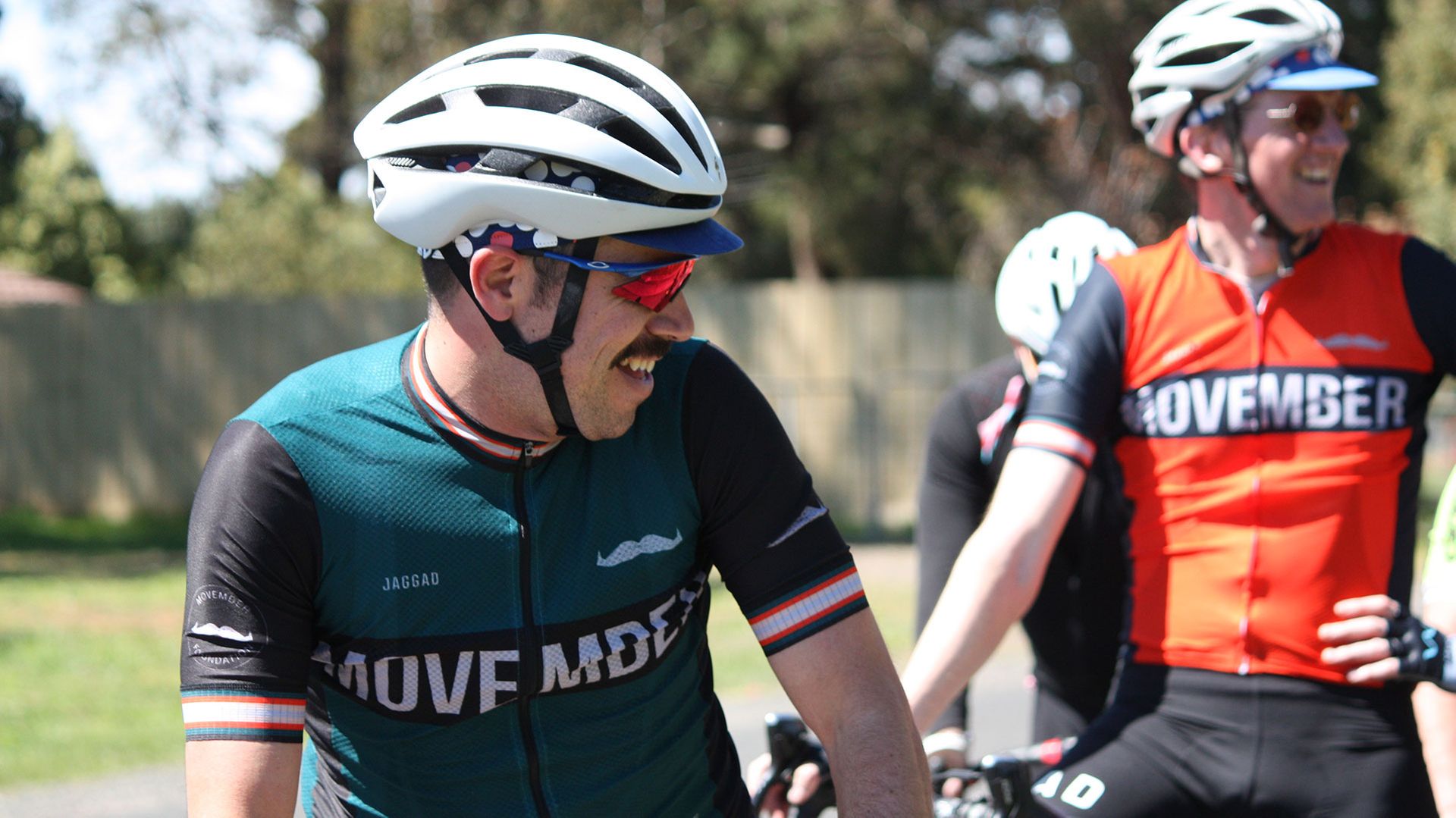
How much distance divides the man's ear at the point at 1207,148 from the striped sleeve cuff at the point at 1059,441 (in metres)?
0.67

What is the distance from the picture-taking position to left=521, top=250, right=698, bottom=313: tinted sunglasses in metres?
2.41

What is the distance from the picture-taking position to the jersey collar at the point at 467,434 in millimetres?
2508

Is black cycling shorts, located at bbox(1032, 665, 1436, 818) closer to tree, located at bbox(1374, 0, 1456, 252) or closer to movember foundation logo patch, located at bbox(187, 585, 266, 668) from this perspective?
movember foundation logo patch, located at bbox(187, 585, 266, 668)

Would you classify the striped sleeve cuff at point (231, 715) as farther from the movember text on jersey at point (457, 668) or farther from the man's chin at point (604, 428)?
the man's chin at point (604, 428)

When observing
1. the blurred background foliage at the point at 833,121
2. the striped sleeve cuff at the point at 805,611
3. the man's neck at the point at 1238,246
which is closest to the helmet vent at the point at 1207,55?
the man's neck at the point at 1238,246

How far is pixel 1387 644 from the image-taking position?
115 inches

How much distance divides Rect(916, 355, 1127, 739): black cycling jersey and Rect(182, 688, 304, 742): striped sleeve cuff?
1981mm

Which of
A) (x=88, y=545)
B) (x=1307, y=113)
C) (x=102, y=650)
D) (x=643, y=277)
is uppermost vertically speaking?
(x=1307, y=113)

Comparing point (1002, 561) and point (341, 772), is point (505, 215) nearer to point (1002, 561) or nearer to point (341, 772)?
point (341, 772)

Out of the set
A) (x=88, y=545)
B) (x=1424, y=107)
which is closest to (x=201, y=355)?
(x=88, y=545)

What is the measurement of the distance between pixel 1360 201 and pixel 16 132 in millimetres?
20533

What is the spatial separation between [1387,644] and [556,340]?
1.69 meters

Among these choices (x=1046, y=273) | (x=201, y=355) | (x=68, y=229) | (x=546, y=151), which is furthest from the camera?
(x=68, y=229)

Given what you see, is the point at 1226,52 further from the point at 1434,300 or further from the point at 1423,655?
the point at 1423,655
